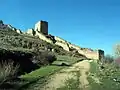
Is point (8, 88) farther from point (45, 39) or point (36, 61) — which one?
point (45, 39)

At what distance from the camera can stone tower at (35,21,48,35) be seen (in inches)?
4171

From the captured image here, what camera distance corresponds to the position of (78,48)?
8925 centimetres

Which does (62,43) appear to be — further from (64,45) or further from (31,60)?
(31,60)

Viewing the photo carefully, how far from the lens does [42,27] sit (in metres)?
107

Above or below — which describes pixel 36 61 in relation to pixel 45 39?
below

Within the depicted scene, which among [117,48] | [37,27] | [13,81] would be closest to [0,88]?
[13,81]

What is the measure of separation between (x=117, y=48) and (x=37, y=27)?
160 feet

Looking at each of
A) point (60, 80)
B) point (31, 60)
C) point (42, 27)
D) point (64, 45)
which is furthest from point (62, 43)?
point (60, 80)

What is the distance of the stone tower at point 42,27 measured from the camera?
348ft

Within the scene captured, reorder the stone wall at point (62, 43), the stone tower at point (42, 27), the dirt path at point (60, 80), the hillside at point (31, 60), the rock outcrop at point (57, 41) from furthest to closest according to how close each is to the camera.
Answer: the stone tower at point (42, 27) < the rock outcrop at point (57, 41) < the stone wall at point (62, 43) < the hillside at point (31, 60) < the dirt path at point (60, 80)

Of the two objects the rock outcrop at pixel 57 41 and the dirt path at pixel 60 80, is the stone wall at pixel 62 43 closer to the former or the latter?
the rock outcrop at pixel 57 41

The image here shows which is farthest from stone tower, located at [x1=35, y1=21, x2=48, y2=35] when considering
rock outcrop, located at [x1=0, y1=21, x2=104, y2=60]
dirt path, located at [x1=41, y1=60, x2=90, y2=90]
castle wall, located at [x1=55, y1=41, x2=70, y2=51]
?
dirt path, located at [x1=41, y1=60, x2=90, y2=90]

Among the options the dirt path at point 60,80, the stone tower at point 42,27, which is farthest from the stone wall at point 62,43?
the dirt path at point 60,80

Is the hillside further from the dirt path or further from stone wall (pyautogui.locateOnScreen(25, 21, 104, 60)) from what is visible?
the dirt path
